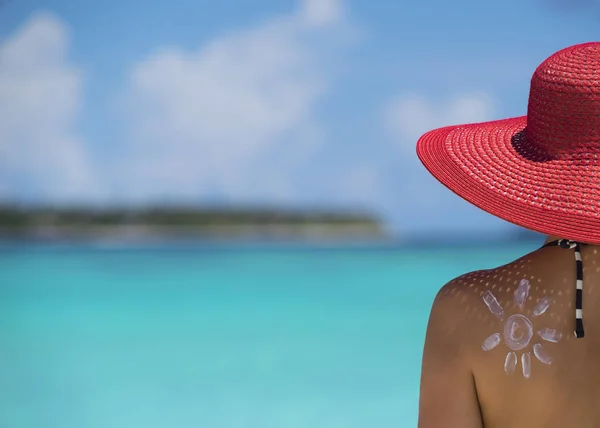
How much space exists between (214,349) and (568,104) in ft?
21.5

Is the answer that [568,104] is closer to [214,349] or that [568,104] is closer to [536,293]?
[536,293]

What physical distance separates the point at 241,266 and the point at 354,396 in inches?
354

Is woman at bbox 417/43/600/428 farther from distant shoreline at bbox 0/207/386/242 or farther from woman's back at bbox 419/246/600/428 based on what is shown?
distant shoreline at bbox 0/207/386/242

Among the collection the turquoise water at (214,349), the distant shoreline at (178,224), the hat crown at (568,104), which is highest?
the hat crown at (568,104)

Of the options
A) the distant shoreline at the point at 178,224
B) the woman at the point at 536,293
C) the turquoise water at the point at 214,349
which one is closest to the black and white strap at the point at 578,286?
the woman at the point at 536,293

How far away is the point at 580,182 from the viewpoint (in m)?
0.81

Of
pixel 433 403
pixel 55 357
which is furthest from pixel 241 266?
pixel 433 403

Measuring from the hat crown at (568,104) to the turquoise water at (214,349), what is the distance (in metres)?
4.51

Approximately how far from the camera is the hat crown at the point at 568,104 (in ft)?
2.66

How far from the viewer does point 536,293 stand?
32.7 inches

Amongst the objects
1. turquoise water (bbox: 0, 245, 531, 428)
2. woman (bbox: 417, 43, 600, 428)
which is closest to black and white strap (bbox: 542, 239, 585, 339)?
woman (bbox: 417, 43, 600, 428)

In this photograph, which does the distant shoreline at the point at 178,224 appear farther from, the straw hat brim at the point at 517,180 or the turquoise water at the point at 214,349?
the straw hat brim at the point at 517,180

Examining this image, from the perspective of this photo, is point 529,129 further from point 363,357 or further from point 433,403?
point 363,357

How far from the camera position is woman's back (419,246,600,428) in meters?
0.82
